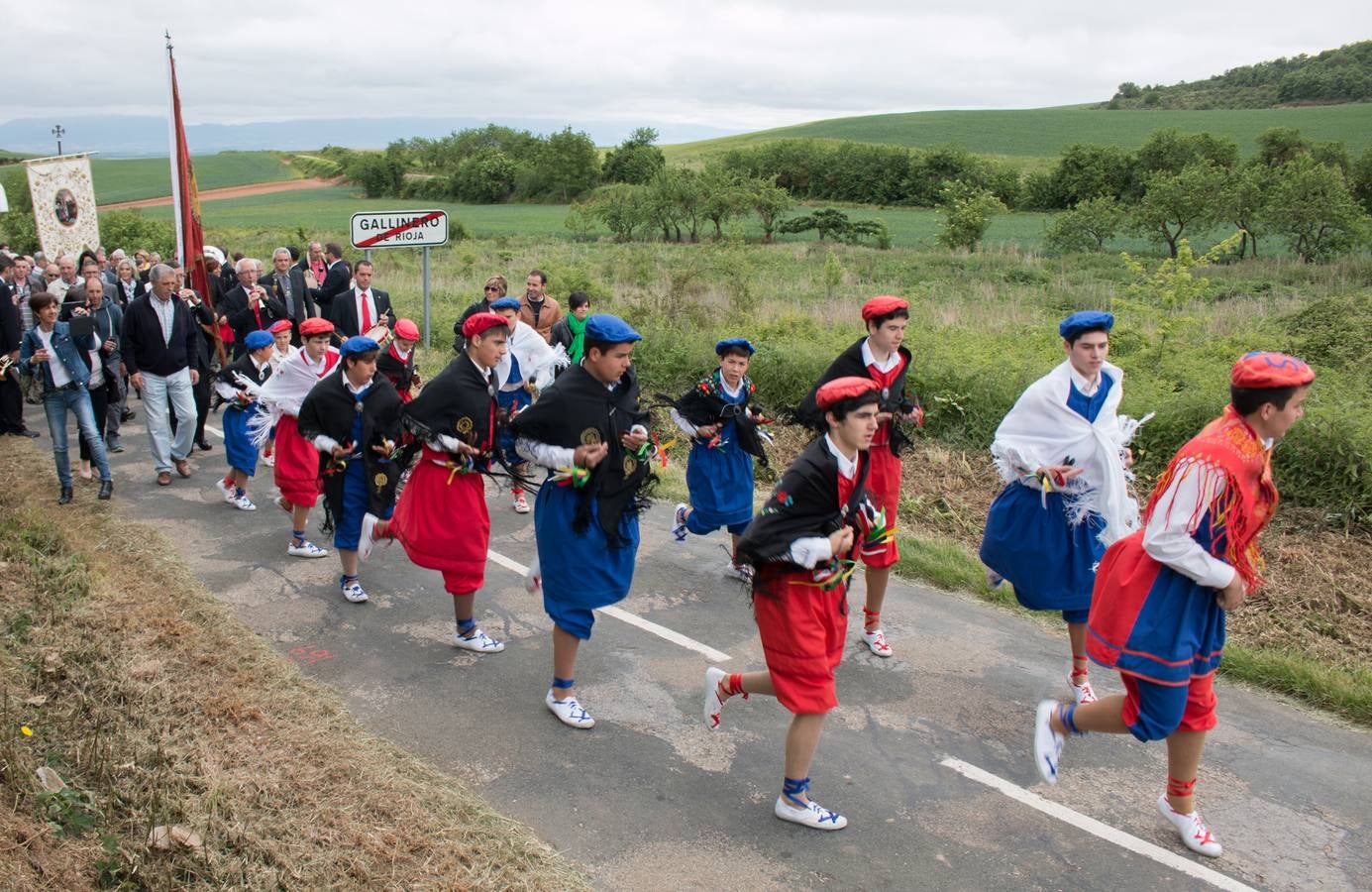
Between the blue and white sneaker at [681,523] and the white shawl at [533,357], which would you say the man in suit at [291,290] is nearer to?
the white shawl at [533,357]

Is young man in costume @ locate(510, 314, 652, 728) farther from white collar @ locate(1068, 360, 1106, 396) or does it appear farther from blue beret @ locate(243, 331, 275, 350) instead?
blue beret @ locate(243, 331, 275, 350)

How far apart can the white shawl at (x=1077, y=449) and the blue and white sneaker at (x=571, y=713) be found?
8.85 feet

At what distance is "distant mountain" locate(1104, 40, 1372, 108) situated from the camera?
75875mm

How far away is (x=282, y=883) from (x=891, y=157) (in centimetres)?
5820

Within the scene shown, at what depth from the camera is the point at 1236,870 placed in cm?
434

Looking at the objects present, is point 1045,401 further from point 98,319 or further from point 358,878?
point 98,319

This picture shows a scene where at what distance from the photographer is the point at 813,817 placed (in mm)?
4594

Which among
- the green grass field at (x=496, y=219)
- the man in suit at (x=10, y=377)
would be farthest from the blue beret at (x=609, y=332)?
the green grass field at (x=496, y=219)

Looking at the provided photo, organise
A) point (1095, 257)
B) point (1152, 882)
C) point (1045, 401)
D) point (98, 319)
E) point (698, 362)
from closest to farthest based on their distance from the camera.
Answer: point (1152, 882) < point (1045, 401) < point (98, 319) < point (698, 362) < point (1095, 257)

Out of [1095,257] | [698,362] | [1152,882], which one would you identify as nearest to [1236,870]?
[1152,882]

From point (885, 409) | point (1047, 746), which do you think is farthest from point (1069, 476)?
point (1047, 746)

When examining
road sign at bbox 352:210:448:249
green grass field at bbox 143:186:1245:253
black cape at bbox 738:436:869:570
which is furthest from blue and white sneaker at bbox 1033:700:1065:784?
green grass field at bbox 143:186:1245:253

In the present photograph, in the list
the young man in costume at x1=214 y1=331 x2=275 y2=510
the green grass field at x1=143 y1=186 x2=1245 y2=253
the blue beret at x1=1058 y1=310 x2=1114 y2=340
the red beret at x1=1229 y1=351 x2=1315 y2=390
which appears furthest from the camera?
the green grass field at x1=143 y1=186 x2=1245 y2=253

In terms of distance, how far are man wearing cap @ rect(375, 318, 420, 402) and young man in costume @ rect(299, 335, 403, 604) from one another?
95cm
